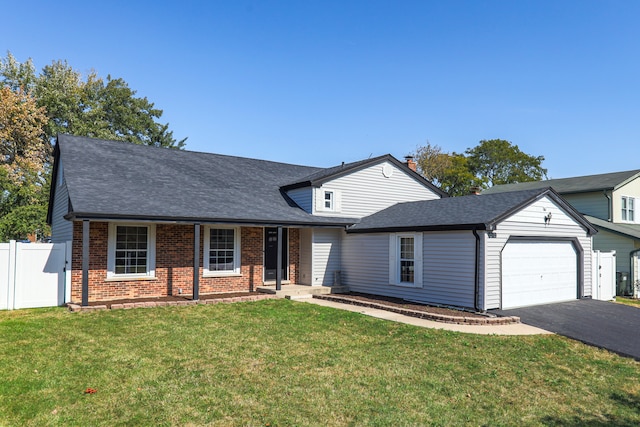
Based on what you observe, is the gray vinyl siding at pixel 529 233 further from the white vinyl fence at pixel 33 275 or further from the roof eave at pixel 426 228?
the white vinyl fence at pixel 33 275

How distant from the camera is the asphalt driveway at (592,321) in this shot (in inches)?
373

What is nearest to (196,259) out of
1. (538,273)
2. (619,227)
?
(538,273)

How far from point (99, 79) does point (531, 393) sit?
42810 millimetres

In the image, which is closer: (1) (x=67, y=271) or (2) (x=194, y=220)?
(1) (x=67, y=271)

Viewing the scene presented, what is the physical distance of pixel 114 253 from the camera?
12.9 m

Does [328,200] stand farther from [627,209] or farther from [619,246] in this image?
[627,209]

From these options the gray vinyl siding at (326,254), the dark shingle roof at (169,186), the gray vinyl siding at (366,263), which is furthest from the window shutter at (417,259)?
the gray vinyl siding at (326,254)

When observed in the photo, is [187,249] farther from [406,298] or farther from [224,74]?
[224,74]

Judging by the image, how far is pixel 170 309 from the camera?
11781 millimetres

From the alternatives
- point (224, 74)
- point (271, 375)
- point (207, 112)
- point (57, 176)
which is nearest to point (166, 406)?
point (271, 375)

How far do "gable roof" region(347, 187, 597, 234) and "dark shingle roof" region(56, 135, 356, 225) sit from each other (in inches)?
72.1

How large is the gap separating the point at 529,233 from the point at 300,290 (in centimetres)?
767

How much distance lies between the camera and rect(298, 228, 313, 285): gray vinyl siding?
16375mm

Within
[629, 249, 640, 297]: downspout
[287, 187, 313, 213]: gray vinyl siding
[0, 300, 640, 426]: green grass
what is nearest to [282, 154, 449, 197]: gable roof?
[287, 187, 313, 213]: gray vinyl siding
